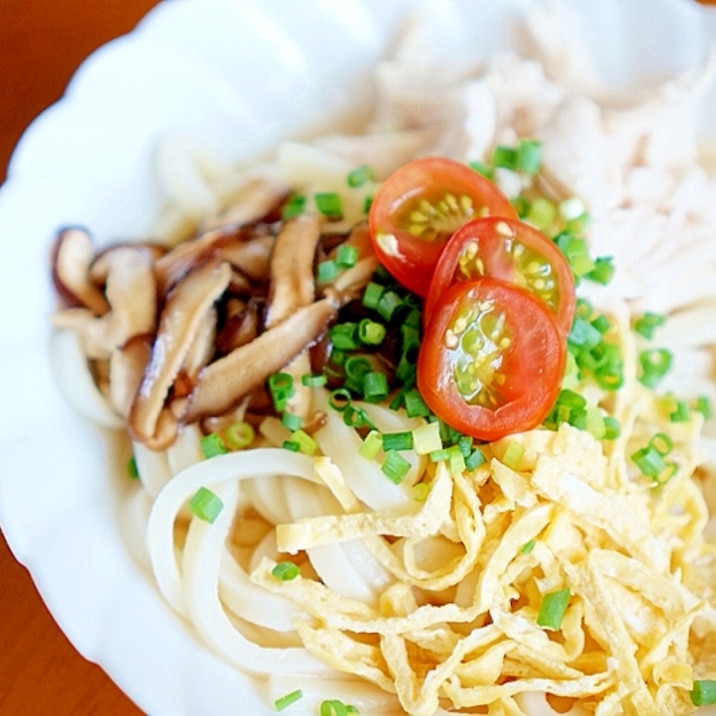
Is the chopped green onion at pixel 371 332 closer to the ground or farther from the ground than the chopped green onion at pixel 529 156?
farther from the ground

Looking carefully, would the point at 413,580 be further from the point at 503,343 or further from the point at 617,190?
the point at 617,190

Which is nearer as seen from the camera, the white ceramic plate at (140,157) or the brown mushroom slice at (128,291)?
the white ceramic plate at (140,157)

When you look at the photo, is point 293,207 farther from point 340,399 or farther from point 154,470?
point 154,470

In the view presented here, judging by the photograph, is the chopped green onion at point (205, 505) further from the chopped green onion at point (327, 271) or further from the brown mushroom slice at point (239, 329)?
the chopped green onion at point (327, 271)

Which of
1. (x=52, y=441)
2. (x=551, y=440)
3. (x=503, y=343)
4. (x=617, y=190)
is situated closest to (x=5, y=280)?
(x=52, y=441)

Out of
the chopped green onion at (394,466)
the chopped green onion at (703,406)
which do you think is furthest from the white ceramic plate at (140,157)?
the chopped green onion at (703,406)

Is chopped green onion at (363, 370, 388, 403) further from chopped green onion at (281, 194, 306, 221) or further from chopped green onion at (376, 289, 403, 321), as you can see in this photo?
chopped green onion at (281, 194, 306, 221)

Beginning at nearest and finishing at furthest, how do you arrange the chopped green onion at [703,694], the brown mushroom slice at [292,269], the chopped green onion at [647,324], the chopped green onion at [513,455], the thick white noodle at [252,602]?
1. the chopped green onion at [703,694]
2. the chopped green onion at [513,455]
3. the thick white noodle at [252,602]
4. the brown mushroom slice at [292,269]
5. the chopped green onion at [647,324]
